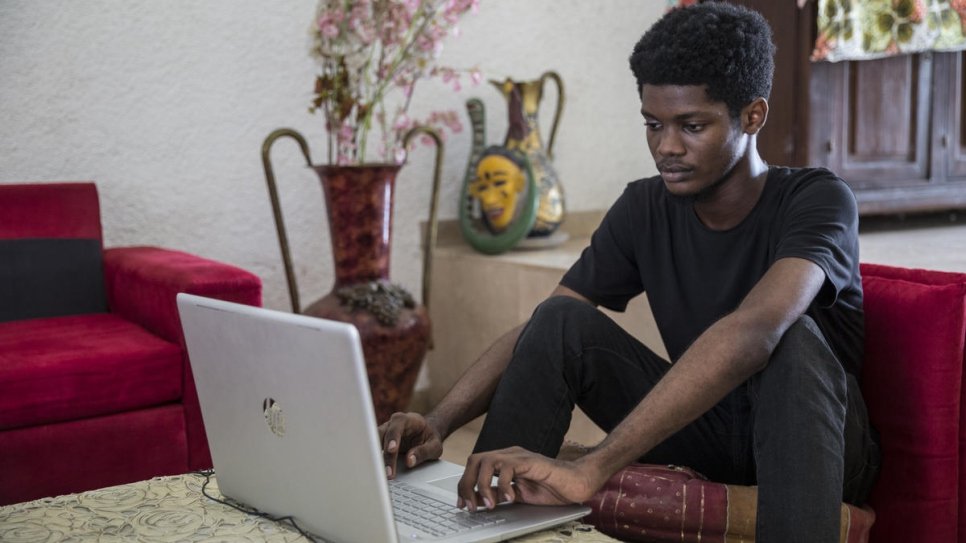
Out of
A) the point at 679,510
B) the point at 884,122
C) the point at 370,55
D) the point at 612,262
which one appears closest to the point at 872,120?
the point at 884,122

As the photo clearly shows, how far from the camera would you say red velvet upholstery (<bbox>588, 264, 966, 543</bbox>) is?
1.40m

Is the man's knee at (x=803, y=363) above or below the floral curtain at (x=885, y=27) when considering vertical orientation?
below

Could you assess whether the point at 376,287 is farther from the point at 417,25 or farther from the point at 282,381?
the point at 282,381

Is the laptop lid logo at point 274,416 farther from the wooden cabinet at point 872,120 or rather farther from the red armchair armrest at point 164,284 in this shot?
the wooden cabinet at point 872,120

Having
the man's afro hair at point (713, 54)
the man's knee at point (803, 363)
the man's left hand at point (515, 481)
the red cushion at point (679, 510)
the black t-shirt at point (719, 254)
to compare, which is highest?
the man's afro hair at point (713, 54)

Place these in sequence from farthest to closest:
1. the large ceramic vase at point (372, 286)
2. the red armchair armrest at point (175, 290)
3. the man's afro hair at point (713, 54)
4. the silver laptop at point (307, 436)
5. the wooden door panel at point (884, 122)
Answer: the wooden door panel at point (884, 122)
the large ceramic vase at point (372, 286)
the red armchair armrest at point (175, 290)
the man's afro hair at point (713, 54)
the silver laptop at point (307, 436)

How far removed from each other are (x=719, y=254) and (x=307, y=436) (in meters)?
0.78

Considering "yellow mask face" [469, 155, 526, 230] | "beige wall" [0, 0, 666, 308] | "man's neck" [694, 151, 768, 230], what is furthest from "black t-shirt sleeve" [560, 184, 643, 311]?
"beige wall" [0, 0, 666, 308]

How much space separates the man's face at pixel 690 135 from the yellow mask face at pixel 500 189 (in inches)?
60.3

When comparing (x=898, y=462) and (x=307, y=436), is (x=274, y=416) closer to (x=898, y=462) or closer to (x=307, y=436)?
(x=307, y=436)

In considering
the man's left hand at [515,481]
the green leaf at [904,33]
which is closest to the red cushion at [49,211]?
the man's left hand at [515,481]

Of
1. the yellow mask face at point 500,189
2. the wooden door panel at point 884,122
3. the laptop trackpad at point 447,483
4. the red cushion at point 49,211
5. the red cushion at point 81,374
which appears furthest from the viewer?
the wooden door panel at point 884,122

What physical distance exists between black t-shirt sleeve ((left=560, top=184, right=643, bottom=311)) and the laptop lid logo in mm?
747

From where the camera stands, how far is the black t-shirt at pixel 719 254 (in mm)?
1397
